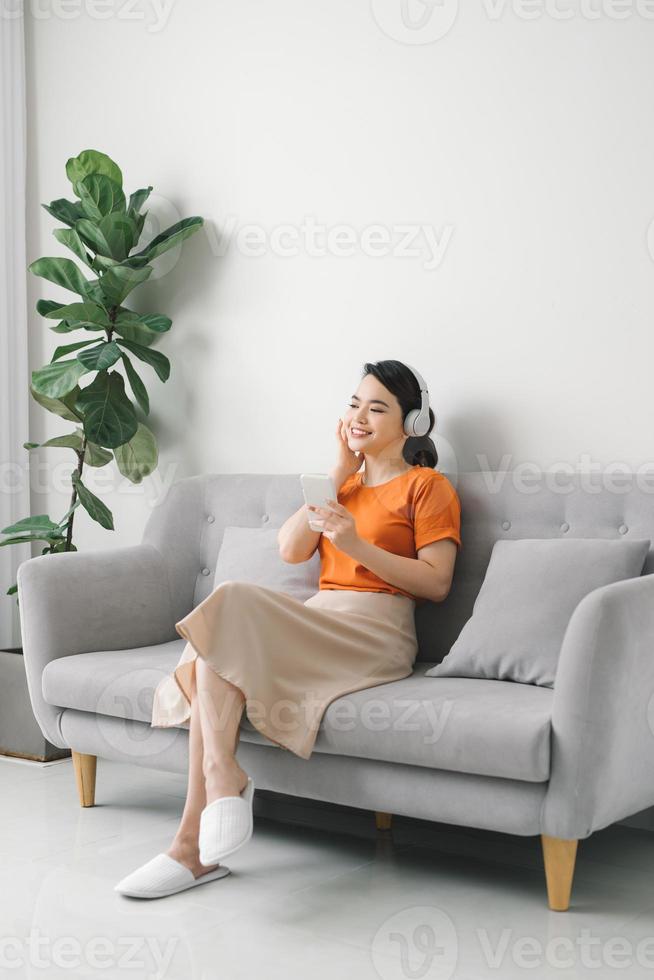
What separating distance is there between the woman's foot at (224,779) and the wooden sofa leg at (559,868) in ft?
2.09

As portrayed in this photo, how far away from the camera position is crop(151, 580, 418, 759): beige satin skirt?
8.00 feet

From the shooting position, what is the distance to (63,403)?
386 cm

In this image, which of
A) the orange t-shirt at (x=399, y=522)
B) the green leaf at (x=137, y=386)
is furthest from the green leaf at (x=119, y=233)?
the orange t-shirt at (x=399, y=522)

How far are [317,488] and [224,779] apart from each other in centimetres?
72

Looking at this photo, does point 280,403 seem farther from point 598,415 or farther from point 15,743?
point 15,743

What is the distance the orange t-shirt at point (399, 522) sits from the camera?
2.80 meters

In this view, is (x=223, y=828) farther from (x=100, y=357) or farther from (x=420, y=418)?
(x=100, y=357)

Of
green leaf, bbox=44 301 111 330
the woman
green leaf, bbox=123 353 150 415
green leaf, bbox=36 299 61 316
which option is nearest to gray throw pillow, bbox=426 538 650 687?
the woman

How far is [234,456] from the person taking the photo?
149 inches

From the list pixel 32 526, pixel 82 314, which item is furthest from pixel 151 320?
pixel 32 526

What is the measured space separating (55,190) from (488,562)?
248cm

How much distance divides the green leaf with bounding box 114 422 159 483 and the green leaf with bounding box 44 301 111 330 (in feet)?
1.28

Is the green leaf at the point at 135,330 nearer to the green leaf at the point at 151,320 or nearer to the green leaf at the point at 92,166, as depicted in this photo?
the green leaf at the point at 151,320

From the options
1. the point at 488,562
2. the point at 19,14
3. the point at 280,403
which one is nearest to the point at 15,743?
the point at 280,403
